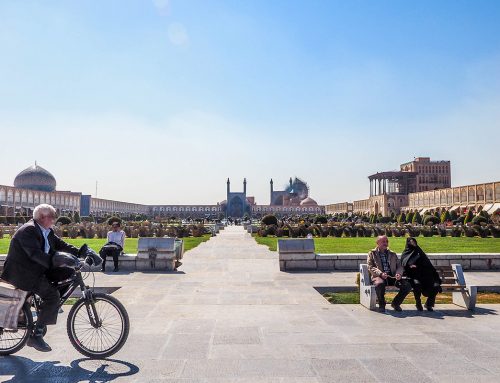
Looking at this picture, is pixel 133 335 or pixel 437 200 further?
pixel 437 200

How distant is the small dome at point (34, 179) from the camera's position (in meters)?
72.9

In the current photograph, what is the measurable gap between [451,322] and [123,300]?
13.7 ft

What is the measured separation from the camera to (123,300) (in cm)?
642

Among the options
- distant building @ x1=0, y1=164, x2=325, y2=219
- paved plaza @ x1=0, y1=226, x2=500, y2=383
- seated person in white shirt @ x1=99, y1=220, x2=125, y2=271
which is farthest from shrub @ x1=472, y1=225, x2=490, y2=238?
distant building @ x1=0, y1=164, x2=325, y2=219

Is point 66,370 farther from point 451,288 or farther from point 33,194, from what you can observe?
point 33,194

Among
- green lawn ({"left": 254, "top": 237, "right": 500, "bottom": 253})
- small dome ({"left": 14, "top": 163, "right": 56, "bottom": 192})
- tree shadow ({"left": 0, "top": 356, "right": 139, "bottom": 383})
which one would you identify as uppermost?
small dome ({"left": 14, "top": 163, "right": 56, "bottom": 192})

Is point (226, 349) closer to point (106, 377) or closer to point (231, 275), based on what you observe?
point (106, 377)

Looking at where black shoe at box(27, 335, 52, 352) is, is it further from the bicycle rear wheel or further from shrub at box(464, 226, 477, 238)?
shrub at box(464, 226, 477, 238)

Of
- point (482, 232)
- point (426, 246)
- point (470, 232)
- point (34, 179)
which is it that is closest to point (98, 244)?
point (426, 246)

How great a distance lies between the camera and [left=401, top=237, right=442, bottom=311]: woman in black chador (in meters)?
5.75

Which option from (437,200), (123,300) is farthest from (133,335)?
(437,200)

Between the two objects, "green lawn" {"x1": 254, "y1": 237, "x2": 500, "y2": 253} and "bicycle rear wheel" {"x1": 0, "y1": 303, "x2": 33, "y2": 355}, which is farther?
"green lawn" {"x1": 254, "y1": 237, "x2": 500, "y2": 253}

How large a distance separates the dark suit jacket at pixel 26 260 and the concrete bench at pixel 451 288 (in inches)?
149

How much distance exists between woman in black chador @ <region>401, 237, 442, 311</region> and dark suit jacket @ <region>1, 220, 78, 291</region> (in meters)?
4.26
